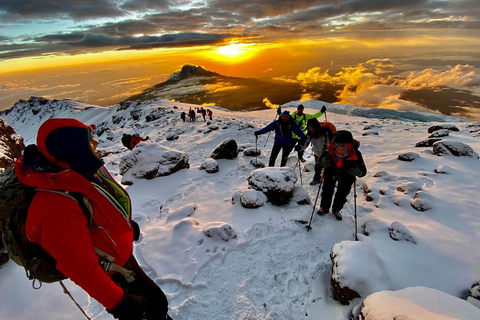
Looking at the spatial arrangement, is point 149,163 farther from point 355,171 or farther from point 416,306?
point 416,306

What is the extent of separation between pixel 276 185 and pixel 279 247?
2.00m

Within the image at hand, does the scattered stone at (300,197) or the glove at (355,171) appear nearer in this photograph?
the glove at (355,171)

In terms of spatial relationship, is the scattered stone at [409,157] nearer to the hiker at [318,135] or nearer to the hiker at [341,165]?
the hiker at [318,135]

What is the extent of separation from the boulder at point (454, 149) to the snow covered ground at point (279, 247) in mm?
316

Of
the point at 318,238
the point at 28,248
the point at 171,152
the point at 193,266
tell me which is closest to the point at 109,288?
the point at 28,248

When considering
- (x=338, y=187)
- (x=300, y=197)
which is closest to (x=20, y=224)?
(x=338, y=187)

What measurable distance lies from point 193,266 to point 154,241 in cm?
133

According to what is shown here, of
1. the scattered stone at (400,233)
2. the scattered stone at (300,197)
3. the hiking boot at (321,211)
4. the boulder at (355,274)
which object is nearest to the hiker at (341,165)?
the hiking boot at (321,211)

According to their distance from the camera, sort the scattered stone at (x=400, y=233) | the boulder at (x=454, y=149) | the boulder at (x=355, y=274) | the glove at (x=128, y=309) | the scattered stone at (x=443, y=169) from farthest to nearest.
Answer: the boulder at (x=454, y=149)
the scattered stone at (x=443, y=169)
the scattered stone at (x=400, y=233)
the boulder at (x=355, y=274)
the glove at (x=128, y=309)

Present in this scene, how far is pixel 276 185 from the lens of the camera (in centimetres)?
666

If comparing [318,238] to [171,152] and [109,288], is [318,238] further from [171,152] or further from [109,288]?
[171,152]

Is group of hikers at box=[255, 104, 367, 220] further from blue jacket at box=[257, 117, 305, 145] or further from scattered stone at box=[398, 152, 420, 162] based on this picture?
scattered stone at box=[398, 152, 420, 162]

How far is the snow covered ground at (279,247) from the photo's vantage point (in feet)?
12.3

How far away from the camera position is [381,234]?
16.8 ft
